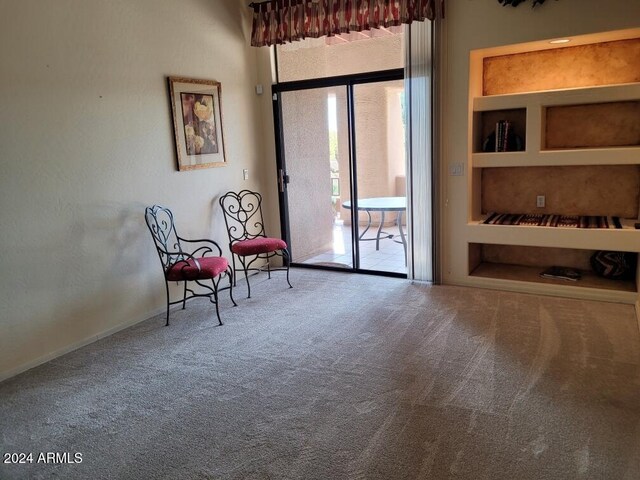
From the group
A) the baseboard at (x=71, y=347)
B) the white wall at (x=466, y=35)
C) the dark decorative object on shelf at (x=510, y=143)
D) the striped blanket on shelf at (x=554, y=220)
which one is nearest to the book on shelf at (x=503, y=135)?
the dark decorative object on shelf at (x=510, y=143)

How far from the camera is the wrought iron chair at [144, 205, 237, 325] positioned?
379 centimetres

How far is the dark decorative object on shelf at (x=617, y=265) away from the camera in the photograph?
4172mm

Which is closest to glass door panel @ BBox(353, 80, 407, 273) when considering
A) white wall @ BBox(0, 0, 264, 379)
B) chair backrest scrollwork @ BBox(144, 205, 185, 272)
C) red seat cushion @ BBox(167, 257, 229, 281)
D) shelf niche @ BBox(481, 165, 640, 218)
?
shelf niche @ BBox(481, 165, 640, 218)

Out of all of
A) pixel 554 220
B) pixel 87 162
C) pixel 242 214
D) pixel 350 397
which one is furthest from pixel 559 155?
pixel 87 162

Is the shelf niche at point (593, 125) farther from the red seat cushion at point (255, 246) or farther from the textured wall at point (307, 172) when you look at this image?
the red seat cushion at point (255, 246)

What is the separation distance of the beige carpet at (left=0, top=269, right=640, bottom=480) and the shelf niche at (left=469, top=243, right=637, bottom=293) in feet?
1.13

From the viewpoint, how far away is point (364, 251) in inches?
213

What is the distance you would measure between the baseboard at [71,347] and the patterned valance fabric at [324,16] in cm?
294

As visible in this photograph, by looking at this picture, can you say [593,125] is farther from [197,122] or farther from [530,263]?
[197,122]

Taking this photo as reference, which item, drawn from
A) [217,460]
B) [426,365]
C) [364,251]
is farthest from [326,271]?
[217,460]

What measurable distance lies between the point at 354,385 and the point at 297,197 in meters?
3.03

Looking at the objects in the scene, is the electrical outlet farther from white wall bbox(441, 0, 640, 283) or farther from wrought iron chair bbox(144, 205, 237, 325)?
wrought iron chair bbox(144, 205, 237, 325)

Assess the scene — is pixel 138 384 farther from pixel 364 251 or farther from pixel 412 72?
pixel 412 72

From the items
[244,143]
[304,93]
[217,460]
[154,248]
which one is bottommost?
[217,460]
